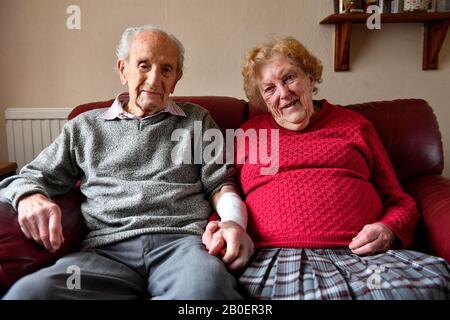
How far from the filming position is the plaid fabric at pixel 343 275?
33.0 inches

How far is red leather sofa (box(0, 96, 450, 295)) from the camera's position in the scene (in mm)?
929

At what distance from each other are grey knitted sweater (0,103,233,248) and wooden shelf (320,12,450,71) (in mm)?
874

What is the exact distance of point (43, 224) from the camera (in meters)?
0.95

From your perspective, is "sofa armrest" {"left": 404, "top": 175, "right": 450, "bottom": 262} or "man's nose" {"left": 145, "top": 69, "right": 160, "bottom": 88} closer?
"sofa armrest" {"left": 404, "top": 175, "right": 450, "bottom": 262}

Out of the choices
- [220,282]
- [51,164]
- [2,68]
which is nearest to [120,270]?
[220,282]

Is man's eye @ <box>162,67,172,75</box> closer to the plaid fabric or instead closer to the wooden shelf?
the plaid fabric

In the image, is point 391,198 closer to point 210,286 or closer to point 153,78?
point 210,286

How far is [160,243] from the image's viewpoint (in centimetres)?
103

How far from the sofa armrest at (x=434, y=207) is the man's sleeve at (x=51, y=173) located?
1.09m

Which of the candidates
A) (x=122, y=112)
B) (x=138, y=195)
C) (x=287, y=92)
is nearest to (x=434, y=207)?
(x=287, y=92)

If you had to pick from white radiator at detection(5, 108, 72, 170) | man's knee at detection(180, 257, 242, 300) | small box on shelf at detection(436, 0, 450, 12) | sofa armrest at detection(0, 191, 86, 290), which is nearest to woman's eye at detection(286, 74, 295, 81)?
man's knee at detection(180, 257, 242, 300)

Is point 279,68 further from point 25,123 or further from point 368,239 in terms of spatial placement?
point 25,123

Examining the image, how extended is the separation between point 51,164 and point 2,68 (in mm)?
968

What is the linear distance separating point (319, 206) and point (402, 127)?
590 mm
